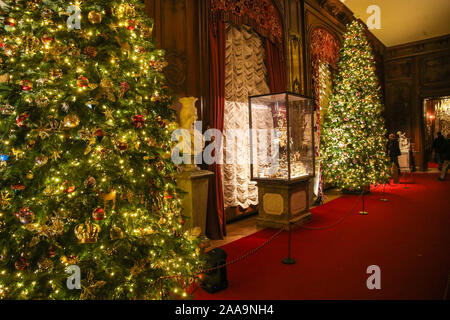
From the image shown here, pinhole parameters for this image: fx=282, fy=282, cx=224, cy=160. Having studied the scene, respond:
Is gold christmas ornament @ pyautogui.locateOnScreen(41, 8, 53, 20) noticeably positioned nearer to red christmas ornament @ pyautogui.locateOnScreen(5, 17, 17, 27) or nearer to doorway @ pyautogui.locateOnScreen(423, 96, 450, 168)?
red christmas ornament @ pyautogui.locateOnScreen(5, 17, 17, 27)

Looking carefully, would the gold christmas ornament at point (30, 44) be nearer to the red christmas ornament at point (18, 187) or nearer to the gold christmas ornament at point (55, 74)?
the gold christmas ornament at point (55, 74)

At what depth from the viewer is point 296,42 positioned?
21.8 feet

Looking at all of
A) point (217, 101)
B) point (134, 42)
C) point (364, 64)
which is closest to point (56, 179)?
point (134, 42)

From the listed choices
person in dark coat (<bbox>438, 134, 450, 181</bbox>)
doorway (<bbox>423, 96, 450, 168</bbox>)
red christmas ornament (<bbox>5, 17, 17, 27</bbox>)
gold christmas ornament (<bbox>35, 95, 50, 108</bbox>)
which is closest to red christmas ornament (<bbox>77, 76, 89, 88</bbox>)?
gold christmas ornament (<bbox>35, 95, 50, 108</bbox>)

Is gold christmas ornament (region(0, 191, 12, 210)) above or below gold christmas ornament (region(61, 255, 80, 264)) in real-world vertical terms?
above

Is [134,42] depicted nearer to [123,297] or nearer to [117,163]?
[117,163]

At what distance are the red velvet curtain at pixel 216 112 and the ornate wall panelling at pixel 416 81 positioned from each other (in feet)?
34.2

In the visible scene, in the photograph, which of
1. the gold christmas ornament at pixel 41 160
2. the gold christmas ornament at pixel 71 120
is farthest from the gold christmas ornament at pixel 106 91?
the gold christmas ornament at pixel 41 160

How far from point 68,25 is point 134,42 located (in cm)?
47

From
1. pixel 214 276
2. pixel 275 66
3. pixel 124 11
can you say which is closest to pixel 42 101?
pixel 124 11

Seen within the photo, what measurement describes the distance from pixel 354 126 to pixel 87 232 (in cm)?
712

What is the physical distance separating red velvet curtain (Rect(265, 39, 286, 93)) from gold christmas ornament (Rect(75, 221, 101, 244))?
4.68 m

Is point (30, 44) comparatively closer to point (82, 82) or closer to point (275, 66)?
point (82, 82)

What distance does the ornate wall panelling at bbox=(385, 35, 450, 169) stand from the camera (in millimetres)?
11188
